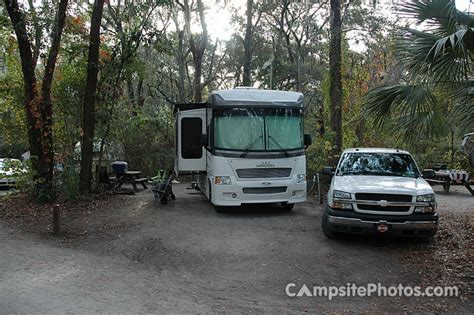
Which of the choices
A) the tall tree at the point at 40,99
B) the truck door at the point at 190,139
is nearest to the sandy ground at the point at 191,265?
the truck door at the point at 190,139

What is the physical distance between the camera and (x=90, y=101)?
1340 centimetres

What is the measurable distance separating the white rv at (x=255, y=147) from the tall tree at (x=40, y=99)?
463 centimetres

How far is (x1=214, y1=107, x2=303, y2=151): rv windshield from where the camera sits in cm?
1131

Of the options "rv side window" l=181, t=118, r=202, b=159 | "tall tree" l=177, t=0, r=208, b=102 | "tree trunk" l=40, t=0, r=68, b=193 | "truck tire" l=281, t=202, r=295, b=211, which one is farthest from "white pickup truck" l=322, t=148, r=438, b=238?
"tall tree" l=177, t=0, r=208, b=102

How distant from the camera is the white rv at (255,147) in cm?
1110

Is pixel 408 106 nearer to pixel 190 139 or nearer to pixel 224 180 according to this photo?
pixel 224 180

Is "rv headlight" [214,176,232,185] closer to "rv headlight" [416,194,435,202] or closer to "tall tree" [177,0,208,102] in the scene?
"rv headlight" [416,194,435,202]

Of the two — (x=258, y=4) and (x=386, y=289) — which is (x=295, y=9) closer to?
(x=258, y=4)

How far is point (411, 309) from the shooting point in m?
5.23

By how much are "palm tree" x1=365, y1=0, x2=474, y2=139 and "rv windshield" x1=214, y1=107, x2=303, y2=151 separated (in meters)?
2.84

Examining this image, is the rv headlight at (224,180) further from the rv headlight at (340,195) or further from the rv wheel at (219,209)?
the rv headlight at (340,195)

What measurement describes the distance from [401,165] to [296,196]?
127 inches

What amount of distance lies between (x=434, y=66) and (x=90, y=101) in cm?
976

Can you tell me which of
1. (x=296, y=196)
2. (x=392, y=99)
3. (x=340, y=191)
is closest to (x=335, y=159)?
(x=296, y=196)
